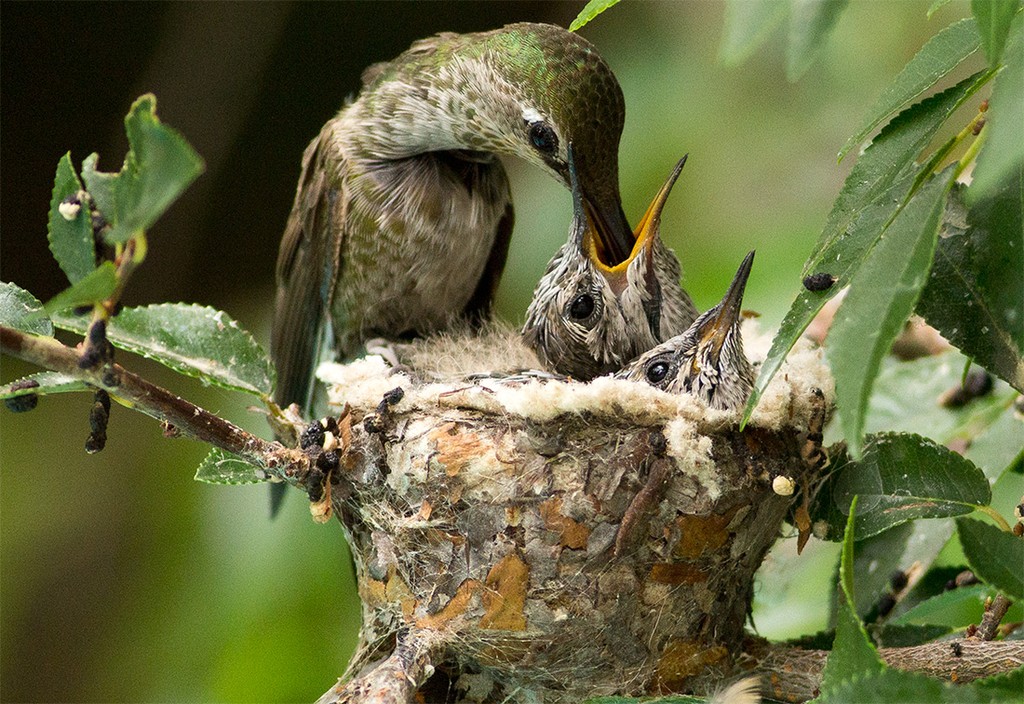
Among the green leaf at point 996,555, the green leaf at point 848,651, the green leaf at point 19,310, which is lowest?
the green leaf at point 848,651

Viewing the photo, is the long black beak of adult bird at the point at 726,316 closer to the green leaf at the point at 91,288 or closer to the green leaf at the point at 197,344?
the green leaf at the point at 197,344

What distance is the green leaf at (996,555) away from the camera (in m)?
1.06

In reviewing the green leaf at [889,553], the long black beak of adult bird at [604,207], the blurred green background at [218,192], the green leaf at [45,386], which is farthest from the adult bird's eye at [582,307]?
the green leaf at [45,386]

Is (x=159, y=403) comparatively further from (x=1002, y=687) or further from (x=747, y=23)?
(x=1002, y=687)

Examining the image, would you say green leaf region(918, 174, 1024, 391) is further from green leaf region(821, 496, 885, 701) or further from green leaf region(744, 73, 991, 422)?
green leaf region(821, 496, 885, 701)

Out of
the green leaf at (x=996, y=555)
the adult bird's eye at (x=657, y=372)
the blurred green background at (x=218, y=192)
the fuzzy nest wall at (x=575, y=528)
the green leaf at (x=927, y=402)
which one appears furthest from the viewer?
the blurred green background at (x=218, y=192)

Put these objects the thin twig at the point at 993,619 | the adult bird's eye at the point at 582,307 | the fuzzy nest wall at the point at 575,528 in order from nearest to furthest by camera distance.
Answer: the thin twig at the point at 993,619
the fuzzy nest wall at the point at 575,528
the adult bird's eye at the point at 582,307

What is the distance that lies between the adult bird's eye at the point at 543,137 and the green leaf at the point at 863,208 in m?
1.03

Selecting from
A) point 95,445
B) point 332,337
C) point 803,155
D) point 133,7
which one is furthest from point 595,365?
point 133,7

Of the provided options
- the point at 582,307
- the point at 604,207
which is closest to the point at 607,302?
the point at 582,307

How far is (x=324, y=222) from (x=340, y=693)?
1193 millimetres

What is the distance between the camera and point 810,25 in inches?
32.1

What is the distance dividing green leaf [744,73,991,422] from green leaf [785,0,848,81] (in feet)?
0.68

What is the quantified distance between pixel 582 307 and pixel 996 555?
43.4 inches
